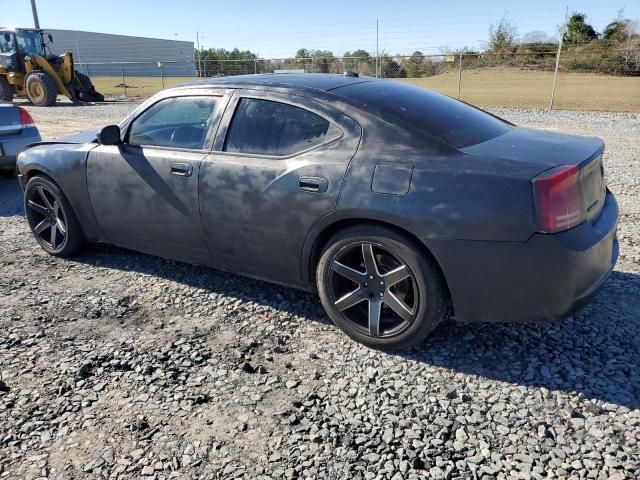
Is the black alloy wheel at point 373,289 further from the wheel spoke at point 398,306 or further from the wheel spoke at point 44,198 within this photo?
the wheel spoke at point 44,198

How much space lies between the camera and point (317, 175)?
3.10m

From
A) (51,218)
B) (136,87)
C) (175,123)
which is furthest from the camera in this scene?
(136,87)

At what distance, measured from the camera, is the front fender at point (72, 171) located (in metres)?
4.25

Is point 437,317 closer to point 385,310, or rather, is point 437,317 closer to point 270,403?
point 385,310

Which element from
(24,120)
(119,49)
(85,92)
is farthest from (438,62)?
(119,49)

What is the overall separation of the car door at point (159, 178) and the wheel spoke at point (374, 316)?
1347mm

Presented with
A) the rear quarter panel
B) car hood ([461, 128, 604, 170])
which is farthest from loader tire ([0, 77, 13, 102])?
car hood ([461, 128, 604, 170])

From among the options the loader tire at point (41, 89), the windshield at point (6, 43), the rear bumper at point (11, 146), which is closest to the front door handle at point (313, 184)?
the rear bumper at point (11, 146)

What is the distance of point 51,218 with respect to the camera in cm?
467

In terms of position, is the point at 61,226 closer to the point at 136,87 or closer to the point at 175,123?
the point at 175,123

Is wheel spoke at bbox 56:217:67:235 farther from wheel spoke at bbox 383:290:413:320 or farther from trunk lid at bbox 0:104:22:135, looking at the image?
trunk lid at bbox 0:104:22:135

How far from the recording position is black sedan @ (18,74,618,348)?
2.65 m

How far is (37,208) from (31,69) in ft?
58.0

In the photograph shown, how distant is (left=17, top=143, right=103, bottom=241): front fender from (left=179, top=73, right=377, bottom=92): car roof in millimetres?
1114
